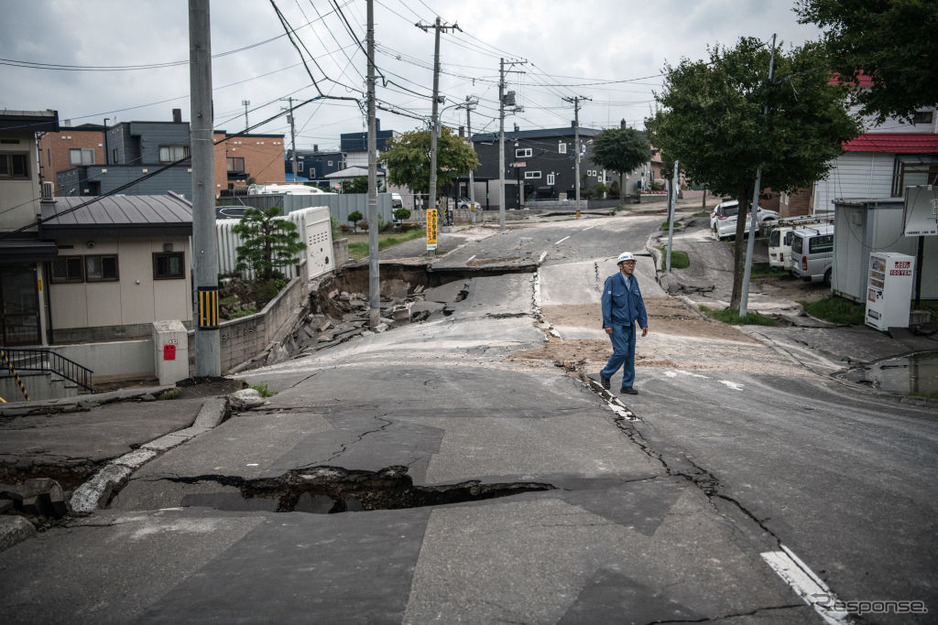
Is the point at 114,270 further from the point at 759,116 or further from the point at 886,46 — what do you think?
the point at 886,46

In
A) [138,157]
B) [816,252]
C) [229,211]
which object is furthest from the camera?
[138,157]

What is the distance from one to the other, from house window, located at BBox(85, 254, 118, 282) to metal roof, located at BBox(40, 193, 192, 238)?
0.74m

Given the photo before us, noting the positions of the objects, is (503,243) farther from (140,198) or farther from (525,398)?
(525,398)

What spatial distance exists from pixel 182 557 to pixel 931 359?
1612 centimetres

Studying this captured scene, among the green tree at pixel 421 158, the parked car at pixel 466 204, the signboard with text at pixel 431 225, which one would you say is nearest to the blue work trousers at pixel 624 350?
the signboard with text at pixel 431 225

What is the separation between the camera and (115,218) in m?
20.9

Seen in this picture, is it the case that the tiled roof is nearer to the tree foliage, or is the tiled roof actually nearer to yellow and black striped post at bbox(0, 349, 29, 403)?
yellow and black striped post at bbox(0, 349, 29, 403)

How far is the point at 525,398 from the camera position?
9.90 m

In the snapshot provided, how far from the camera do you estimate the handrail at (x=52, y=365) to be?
16.3 metres

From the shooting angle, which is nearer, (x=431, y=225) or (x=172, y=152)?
(x=431, y=225)

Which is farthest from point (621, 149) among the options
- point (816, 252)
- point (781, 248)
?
point (816, 252)

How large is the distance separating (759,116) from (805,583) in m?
17.3

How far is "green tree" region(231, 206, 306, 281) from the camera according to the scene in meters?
24.8

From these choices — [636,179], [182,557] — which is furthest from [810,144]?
[636,179]
